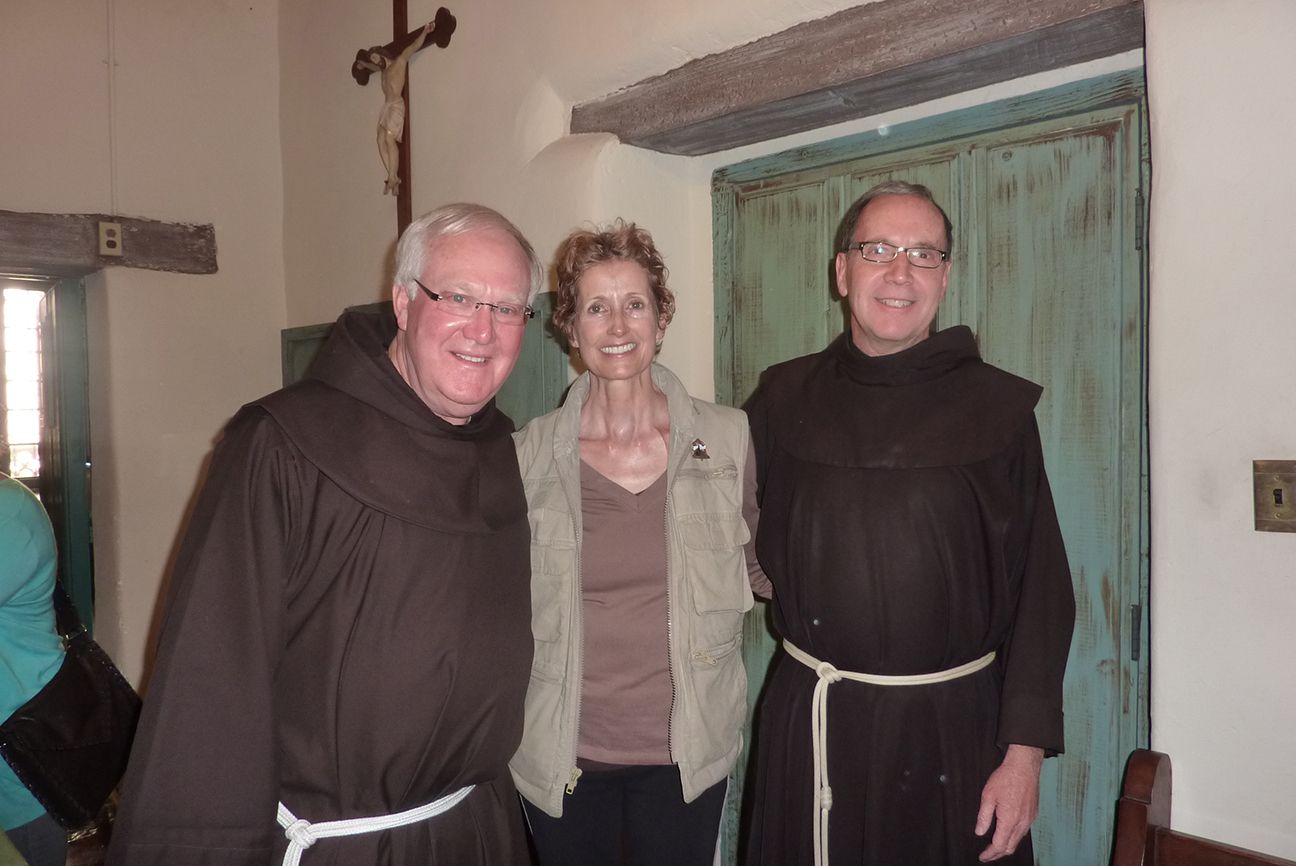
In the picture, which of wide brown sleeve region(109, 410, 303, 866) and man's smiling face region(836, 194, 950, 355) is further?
man's smiling face region(836, 194, 950, 355)

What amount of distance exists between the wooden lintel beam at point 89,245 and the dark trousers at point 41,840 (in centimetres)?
249

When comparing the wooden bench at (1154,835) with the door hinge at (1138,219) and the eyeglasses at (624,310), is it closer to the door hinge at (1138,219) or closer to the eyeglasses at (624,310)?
the door hinge at (1138,219)

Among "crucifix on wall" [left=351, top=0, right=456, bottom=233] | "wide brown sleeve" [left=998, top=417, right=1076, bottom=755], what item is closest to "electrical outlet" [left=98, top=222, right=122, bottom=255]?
"crucifix on wall" [left=351, top=0, right=456, bottom=233]

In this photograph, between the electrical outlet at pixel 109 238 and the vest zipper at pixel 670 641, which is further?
the electrical outlet at pixel 109 238

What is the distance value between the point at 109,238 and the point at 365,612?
3167 mm

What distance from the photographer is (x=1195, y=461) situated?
1724mm

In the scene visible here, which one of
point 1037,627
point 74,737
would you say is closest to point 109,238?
point 74,737

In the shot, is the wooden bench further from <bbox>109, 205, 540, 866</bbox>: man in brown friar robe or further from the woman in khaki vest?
<bbox>109, 205, 540, 866</bbox>: man in brown friar robe

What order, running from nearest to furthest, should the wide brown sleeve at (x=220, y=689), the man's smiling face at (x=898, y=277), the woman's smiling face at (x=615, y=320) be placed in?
the wide brown sleeve at (x=220, y=689) → the man's smiling face at (x=898, y=277) → the woman's smiling face at (x=615, y=320)

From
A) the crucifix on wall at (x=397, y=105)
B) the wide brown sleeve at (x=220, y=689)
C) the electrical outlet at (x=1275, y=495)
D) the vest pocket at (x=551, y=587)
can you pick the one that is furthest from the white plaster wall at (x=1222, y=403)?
the crucifix on wall at (x=397, y=105)

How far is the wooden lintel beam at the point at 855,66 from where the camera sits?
6.31 ft

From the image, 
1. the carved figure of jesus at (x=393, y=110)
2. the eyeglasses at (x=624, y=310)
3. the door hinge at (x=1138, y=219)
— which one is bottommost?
the eyeglasses at (x=624, y=310)

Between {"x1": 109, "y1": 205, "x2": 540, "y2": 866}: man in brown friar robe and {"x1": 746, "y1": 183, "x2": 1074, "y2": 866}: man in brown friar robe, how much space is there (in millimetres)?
613

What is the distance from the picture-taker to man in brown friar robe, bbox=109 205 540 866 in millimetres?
1304
